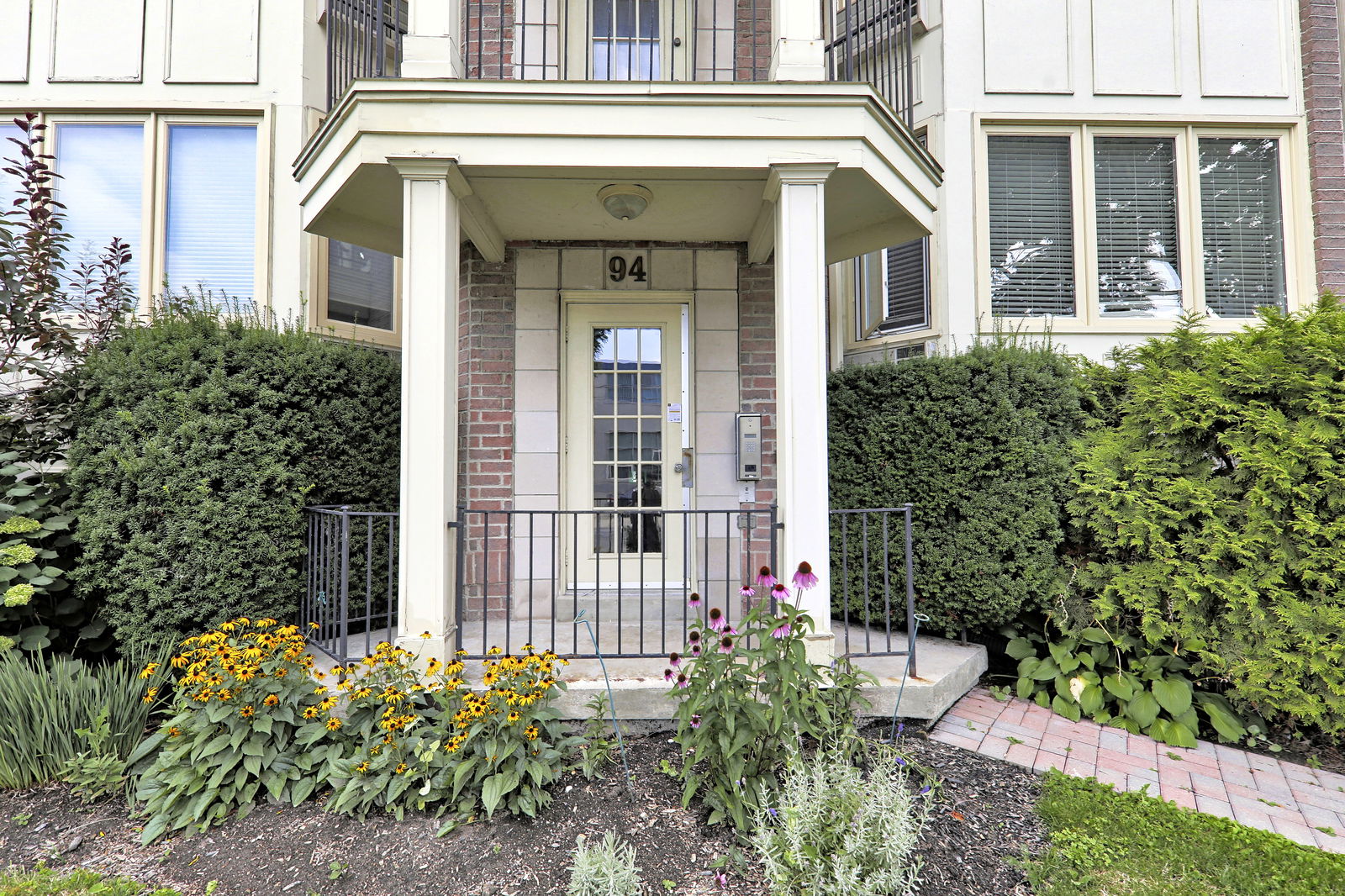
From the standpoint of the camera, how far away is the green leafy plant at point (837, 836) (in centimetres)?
197

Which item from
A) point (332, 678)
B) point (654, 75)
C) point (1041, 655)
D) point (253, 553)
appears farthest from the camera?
point (654, 75)

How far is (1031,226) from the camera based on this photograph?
193 inches

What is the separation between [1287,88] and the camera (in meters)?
4.81

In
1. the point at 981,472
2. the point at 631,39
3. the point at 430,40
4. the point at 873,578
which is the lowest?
the point at 873,578

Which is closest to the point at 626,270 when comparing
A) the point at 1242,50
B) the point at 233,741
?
the point at 233,741

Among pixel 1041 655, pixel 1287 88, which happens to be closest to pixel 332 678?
pixel 1041 655

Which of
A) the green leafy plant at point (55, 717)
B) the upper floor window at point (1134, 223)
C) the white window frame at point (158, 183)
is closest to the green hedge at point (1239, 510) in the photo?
the upper floor window at point (1134, 223)

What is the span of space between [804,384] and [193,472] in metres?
3.12

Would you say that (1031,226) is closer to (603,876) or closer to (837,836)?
(837,836)

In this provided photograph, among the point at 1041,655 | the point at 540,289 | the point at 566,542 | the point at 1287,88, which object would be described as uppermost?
the point at 1287,88

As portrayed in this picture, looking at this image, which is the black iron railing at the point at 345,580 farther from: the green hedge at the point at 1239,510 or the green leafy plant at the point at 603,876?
the green hedge at the point at 1239,510

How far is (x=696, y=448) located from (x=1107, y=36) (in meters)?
4.47

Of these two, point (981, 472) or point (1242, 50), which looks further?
point (1242, 50)

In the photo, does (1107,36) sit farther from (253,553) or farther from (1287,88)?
(253,553)
